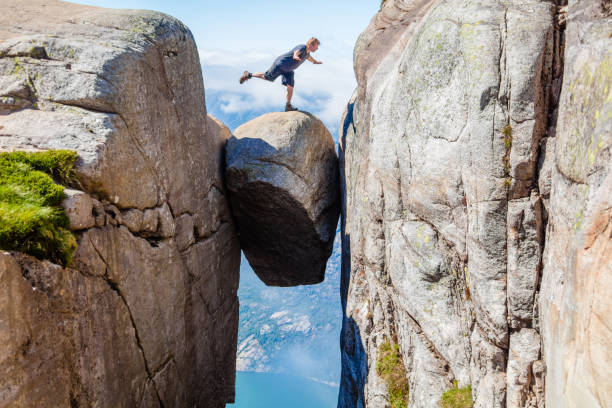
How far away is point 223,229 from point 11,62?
747 centimetres

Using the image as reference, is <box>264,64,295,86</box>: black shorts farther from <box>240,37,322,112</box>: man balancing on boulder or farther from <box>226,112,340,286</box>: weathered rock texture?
<box>226,112,340,286</box>: weathered rock texture

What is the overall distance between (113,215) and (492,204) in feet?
22.7

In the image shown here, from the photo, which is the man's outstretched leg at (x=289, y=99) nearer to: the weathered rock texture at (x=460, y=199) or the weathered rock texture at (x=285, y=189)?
the weathered rock texture at (x=285, y=189)

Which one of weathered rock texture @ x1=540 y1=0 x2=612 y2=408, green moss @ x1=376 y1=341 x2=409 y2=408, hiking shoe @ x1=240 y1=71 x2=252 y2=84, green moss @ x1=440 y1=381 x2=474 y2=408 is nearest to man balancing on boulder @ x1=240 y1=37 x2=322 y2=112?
hiking shoe @ x1=240 y1=71 x2=252 y2=84

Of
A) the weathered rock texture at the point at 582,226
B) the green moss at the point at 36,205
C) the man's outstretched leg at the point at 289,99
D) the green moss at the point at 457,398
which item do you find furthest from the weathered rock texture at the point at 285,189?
the weathered rock texture at the point at 582,226

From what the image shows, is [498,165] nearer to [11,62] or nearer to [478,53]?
[478,53]

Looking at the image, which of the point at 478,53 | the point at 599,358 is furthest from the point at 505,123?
the point at 599,358

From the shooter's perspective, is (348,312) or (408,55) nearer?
(408,55)

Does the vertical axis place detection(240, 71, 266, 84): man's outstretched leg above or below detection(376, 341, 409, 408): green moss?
above

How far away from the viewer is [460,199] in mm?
8781

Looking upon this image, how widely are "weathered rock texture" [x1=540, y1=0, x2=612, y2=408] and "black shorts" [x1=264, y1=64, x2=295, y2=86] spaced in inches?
449

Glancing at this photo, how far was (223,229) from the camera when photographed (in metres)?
14.8

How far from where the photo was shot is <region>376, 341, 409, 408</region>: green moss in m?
10.6

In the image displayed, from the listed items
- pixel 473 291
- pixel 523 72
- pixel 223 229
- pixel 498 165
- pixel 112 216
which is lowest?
pixel 223 229
